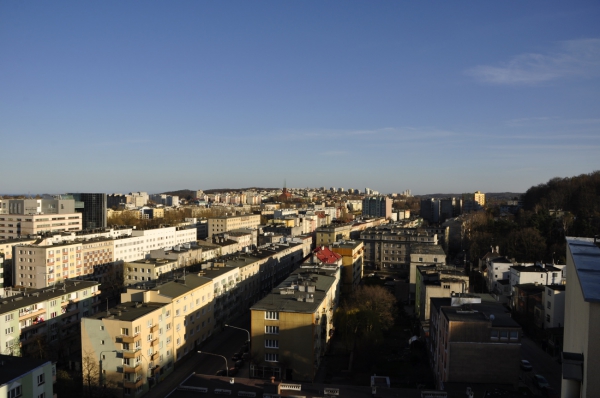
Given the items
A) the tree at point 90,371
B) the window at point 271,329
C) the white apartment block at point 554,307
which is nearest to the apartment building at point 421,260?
the white apartment block at point 554,307

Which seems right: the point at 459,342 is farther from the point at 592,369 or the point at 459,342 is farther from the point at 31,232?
the point at 31,232

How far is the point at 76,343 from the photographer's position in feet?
58.9

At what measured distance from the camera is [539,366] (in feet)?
50.9

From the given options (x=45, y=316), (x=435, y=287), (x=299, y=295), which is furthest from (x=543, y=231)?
(x=45, y=316)

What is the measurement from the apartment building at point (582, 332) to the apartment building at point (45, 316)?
15828 mm

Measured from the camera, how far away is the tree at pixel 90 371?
42.9ft

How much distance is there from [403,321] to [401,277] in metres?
10.4

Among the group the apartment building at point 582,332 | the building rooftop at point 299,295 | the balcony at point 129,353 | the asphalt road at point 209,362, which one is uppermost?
the apartment building at point 582,332

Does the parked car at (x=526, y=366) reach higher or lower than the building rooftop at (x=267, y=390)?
lower

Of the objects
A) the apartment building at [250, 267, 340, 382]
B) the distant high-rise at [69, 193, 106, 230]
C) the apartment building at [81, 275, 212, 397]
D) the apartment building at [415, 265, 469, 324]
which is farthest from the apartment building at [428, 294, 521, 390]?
the distant high-rise at [69, 193, 106, 230]

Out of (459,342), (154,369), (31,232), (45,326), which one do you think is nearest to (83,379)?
(154,369)

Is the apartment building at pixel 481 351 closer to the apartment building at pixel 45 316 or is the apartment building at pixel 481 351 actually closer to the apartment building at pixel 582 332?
the apartment building at pixel 582 332

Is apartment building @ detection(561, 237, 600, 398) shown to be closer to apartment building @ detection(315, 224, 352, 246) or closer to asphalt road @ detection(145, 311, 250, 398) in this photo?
asphalt road @ detection(145, 311, 250, 398)

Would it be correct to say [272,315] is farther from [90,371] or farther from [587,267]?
[587,267]
